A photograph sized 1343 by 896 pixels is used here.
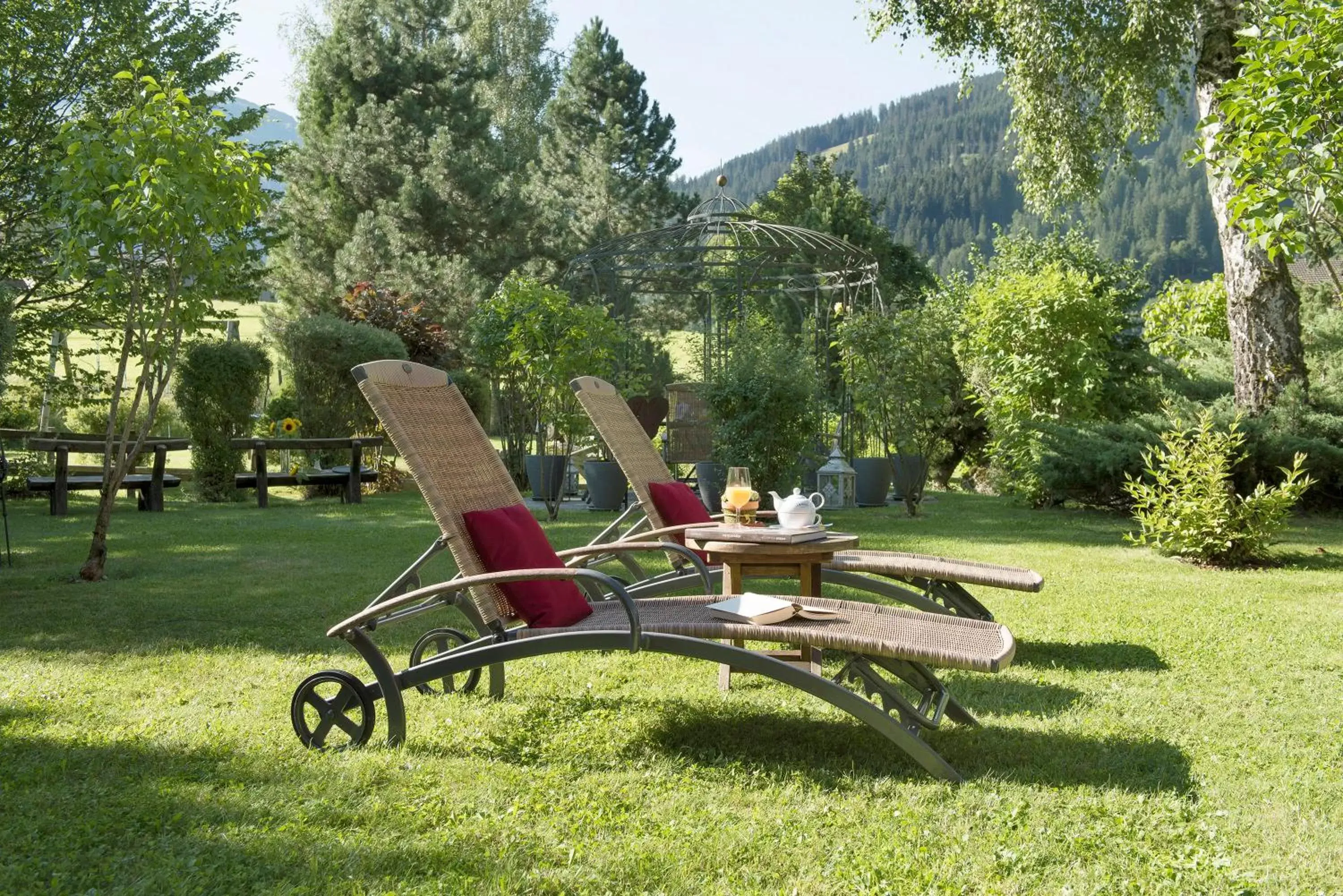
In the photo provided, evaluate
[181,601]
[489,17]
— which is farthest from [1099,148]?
[489,17]

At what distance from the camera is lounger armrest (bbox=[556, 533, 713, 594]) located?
14.6 ft

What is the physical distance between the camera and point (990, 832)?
8.98 ft

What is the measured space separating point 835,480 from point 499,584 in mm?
8304

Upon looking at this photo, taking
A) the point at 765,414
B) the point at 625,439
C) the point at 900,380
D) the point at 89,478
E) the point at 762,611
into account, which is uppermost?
the point at 900,380

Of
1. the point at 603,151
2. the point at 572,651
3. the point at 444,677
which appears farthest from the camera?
the point at 603,151

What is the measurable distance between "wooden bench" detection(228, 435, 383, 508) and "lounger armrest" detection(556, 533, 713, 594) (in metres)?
7.48

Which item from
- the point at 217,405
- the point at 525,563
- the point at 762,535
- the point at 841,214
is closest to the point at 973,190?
the point at 841,214

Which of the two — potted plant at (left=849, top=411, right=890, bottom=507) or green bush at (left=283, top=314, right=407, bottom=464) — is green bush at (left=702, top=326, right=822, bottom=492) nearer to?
potted plant at (left=849, top=411, right=890, bottom=507)

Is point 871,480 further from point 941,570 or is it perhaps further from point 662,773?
point 662,773

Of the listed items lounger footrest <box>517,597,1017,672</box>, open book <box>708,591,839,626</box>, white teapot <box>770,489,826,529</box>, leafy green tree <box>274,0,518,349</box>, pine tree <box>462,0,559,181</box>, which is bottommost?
lounger footrest <box>517,597,1017,672</box>

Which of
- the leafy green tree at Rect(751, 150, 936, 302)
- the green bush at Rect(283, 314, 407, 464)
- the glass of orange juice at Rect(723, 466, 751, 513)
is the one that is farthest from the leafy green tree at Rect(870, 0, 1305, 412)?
the leafy green tree at Rect(751, 150, 936, 302)

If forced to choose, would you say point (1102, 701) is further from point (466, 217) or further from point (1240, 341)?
point (466, 217)

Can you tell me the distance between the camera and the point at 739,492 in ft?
15.9

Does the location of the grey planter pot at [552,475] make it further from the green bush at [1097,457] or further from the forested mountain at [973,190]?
the forested mountain at [973,190]
